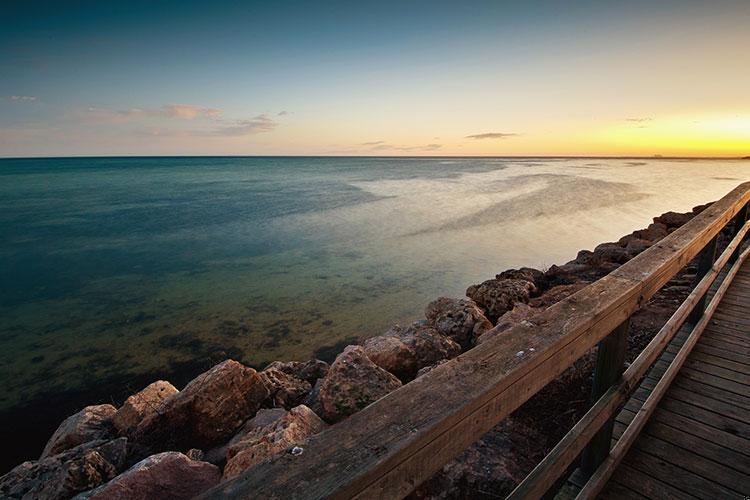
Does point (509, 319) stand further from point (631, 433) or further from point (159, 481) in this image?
point (159, 481)

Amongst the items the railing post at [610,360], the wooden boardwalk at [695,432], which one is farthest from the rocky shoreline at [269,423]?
the wooden boardwalk at [695,432]

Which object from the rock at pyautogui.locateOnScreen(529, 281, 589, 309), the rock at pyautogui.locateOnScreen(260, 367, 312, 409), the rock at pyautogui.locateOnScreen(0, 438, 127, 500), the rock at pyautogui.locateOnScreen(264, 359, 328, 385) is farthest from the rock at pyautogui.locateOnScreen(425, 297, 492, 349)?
the rock at pyautogui.locateOnScreen(0, 438, 127, 500)

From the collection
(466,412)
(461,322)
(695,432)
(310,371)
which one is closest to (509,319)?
(461,322)

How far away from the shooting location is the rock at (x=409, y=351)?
5301mm

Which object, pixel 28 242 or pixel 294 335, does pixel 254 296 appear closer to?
pixel 294 335

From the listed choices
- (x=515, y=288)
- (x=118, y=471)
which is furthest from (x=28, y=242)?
(x=515, y=288)

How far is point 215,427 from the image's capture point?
15.1 feet

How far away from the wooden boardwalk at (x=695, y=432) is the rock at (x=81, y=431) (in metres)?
5.46

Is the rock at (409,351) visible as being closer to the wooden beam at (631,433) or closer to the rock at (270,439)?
the rock at (270,439)

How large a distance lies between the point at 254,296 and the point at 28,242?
55.4 feet

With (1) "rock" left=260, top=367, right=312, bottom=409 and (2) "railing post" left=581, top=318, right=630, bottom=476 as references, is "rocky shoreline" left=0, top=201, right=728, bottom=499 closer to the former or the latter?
(1) "rock" left=260, top=367, right=312, bottom=409

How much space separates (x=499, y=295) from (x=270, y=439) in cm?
568

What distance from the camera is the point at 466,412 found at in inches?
42.9

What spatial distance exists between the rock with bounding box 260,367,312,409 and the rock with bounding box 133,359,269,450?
A: 0.96ft
